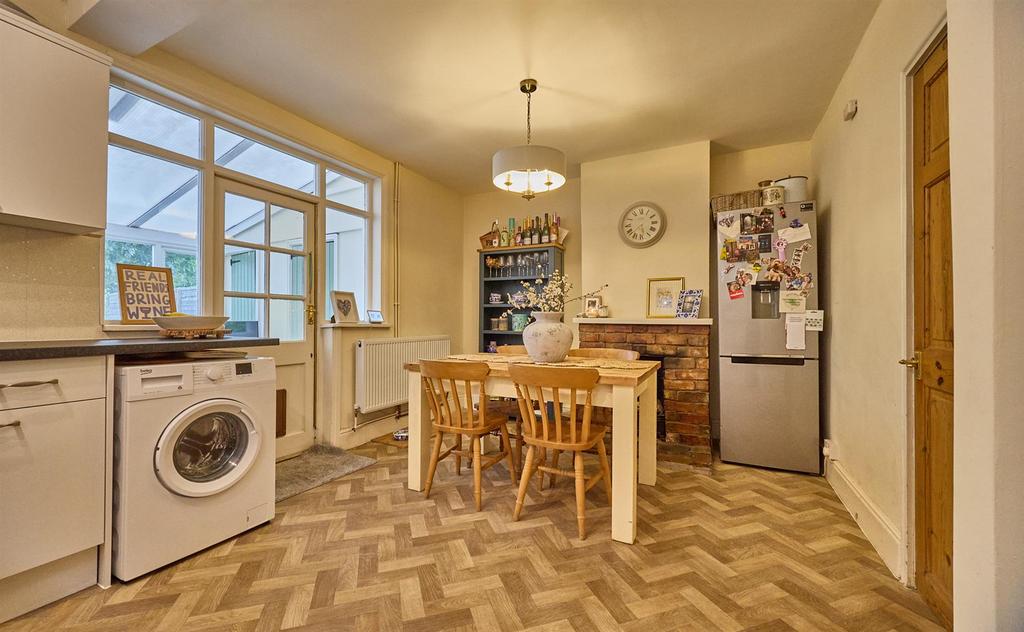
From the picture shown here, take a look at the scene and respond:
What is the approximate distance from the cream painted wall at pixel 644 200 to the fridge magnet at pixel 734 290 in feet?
1.25

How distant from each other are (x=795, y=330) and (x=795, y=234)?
2.16 feet

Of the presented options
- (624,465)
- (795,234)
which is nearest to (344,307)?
(624,465)

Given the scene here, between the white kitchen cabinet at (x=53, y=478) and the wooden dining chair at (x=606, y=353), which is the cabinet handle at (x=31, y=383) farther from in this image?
the wooden dining chair at (x=606, y=353)

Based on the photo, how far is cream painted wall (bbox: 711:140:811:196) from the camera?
355cm

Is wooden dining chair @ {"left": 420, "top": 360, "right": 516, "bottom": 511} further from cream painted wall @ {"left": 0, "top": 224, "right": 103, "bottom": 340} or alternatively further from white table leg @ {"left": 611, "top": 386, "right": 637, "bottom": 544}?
A: cream painted wall @ {"left": 0, "top": 224, "right": 103, "bottom": 340}

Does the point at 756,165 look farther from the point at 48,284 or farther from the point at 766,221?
the point at 48,284

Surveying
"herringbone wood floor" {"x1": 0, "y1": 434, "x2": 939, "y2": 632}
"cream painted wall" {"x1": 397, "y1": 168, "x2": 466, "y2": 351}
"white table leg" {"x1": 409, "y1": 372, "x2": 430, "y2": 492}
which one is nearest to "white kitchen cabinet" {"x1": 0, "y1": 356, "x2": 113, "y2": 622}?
"herringbone wood floor" {"x1": 0, "y1": 434, "x2": 939, "y2": 632}

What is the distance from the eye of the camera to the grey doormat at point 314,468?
2577 millimetres

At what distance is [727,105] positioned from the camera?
9.61 feet

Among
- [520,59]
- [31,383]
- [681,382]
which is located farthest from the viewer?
[681,382]

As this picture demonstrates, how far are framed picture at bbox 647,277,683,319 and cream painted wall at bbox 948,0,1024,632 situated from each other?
2612mm

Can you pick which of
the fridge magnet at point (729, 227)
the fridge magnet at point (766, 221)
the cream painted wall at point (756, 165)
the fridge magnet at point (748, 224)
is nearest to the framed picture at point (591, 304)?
the fridge magnet at point (729, 227)

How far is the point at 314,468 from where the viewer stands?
292cm

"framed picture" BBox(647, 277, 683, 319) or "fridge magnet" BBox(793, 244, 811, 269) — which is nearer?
"fridge magnet" BBox(793, 244, 811, 269)
